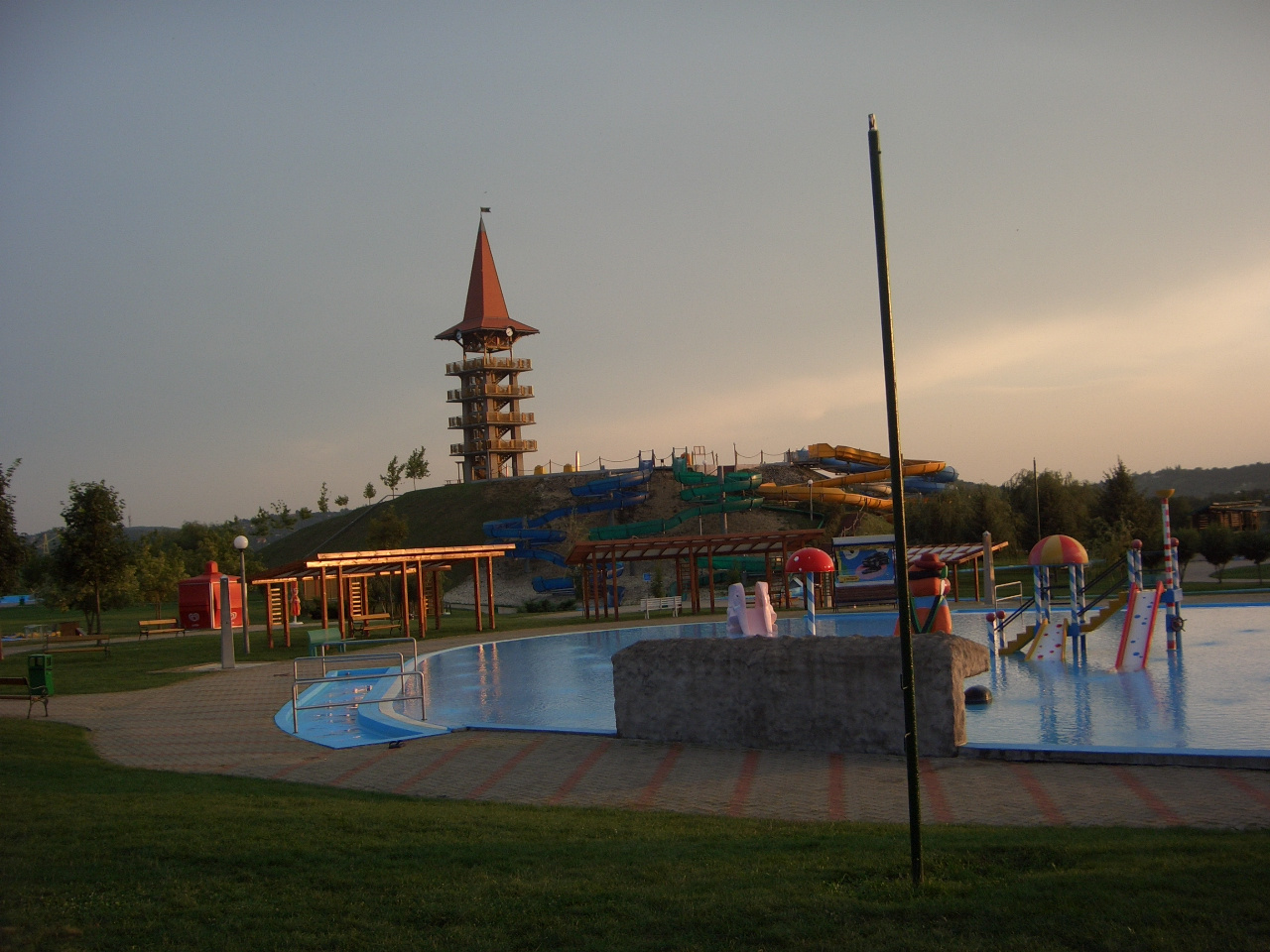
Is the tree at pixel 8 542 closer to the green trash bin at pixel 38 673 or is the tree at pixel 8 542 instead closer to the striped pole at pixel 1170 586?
the green trash bin at pixel 38 673

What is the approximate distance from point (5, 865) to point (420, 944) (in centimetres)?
268

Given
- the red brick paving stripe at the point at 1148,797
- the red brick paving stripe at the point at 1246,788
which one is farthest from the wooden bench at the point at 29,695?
the red brick paving stripe at the point at 1246,788

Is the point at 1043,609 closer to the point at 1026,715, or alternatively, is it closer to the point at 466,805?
the point at 1026,715

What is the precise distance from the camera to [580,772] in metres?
9.05

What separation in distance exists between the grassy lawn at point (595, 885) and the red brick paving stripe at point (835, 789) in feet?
1.92

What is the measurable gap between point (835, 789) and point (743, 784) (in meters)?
0.78

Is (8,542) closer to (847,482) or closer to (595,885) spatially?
(595,885)

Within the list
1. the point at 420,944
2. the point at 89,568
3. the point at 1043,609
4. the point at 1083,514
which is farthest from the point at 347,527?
the point at 420,944

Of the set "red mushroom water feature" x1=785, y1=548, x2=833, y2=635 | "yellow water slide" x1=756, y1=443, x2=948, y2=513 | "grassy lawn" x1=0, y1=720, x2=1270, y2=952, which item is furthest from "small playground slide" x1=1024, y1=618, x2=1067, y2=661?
"yellow water slide" x1=756, y1=443, x2=948, y2=513

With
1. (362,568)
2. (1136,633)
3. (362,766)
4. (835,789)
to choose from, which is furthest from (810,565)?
(835,789)

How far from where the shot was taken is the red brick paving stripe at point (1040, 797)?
654cm

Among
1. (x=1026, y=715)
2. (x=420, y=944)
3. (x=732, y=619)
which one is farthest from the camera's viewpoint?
(x=732, y=619)

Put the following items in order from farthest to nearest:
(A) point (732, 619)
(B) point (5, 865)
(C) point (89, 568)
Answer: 1. (C) point (89, 568)
2. (A) point (732, 619)
3. (B) point (5, 865)

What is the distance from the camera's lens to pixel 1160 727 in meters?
10.7
